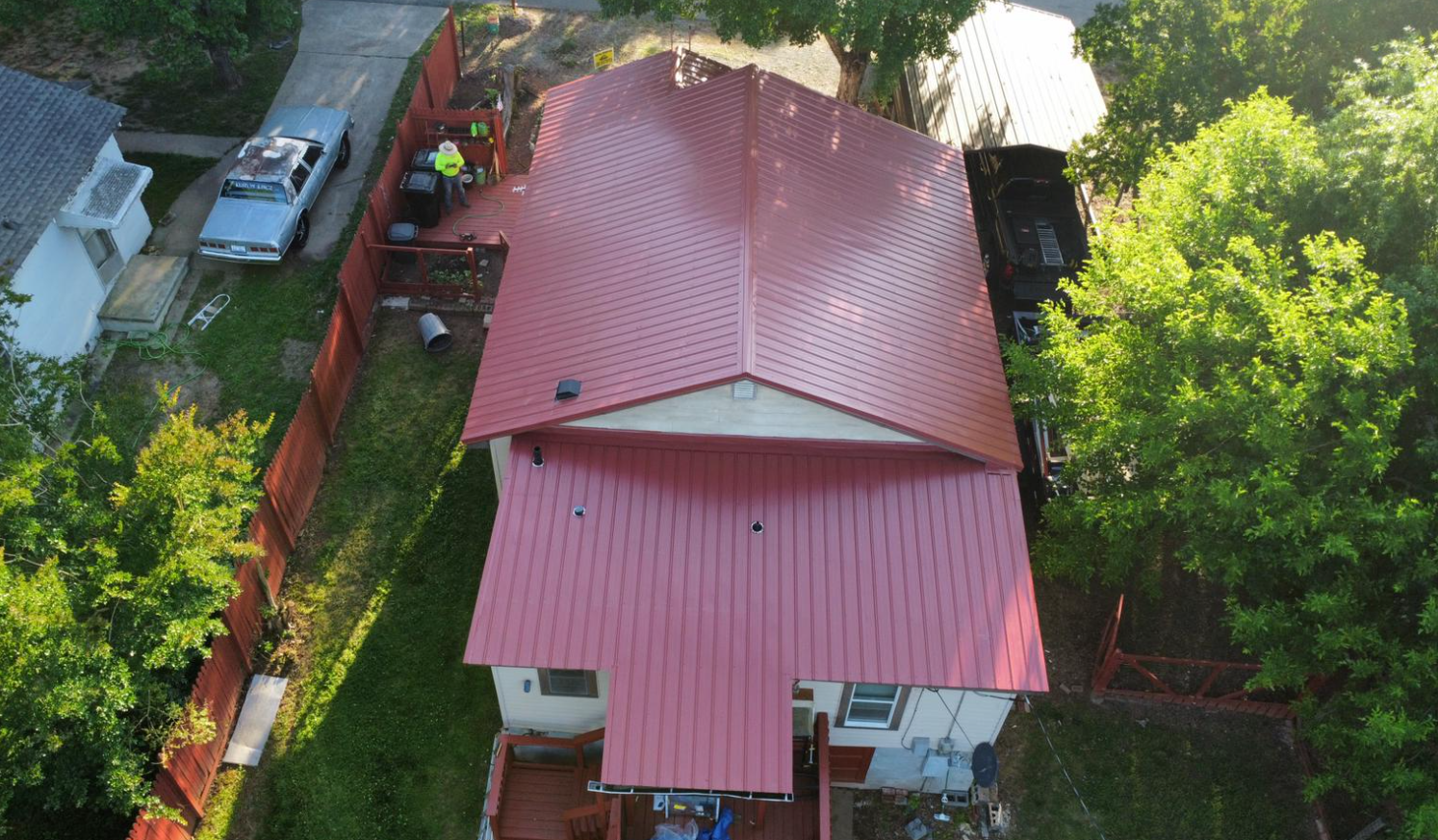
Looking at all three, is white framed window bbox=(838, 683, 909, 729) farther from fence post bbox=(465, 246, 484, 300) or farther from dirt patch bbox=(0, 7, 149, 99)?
dirt patch bbox=(0, 7, 149, 99)

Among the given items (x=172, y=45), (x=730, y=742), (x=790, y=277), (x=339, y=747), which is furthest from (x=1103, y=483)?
(x=172, y=45)

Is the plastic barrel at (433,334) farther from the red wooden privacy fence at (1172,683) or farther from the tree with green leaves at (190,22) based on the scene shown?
the red wooden privacy fence at (1172,683)

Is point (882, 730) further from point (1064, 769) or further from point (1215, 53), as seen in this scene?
point (1215, 53)

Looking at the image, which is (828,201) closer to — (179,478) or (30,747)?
(179,478)

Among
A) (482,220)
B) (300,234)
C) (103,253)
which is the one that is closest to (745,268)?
(482,220)

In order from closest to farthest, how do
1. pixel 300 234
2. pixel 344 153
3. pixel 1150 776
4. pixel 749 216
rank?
1. pixel 1150 776
2. pixel 749 216
3. pixel 300 234
4. pixel 344 153

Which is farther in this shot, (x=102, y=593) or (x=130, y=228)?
(x=130, y=228)

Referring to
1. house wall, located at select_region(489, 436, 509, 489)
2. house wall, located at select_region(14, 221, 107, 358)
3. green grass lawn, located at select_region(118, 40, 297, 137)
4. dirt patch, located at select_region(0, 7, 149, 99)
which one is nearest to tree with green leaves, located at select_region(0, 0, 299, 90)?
green grass lawn, located at select_region(118, 40, 297, 137)
